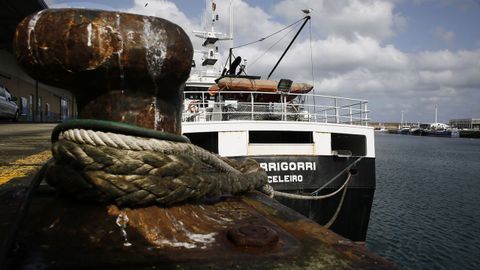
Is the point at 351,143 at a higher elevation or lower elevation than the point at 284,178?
higher

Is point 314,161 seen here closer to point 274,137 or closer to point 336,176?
point 336,176

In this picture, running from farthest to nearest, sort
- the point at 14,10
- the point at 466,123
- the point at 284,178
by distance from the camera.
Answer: the point at 466,123, the point at 14,10, the point at 284,178

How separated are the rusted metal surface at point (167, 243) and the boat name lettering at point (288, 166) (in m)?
6.40

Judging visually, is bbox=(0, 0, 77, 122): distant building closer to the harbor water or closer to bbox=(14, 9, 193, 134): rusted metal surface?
bbox=(14, 9, 193, 134): rusted metal surface

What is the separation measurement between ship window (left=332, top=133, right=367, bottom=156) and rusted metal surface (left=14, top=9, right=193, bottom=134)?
27.8 ft

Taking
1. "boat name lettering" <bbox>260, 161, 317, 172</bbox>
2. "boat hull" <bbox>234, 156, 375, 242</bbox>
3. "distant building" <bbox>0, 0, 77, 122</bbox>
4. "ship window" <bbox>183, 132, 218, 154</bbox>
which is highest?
"distant building" <bbox>0, 0, 77, 122</bbox>

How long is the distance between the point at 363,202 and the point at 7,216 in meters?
8.74

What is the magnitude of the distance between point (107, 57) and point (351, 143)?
10030mm

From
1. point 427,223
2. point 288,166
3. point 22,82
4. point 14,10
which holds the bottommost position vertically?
point 427,223

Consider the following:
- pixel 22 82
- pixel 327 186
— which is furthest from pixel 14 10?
pixel 327 186

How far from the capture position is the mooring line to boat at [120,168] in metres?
1.65

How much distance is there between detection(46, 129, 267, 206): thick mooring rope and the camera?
5.42 ft

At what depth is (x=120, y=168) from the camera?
166 cm

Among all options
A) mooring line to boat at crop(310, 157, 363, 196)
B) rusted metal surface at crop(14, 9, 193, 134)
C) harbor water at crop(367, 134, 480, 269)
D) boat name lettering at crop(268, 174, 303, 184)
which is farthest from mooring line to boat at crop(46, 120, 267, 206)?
harbor water at crop(367, 134, 480, 269)
